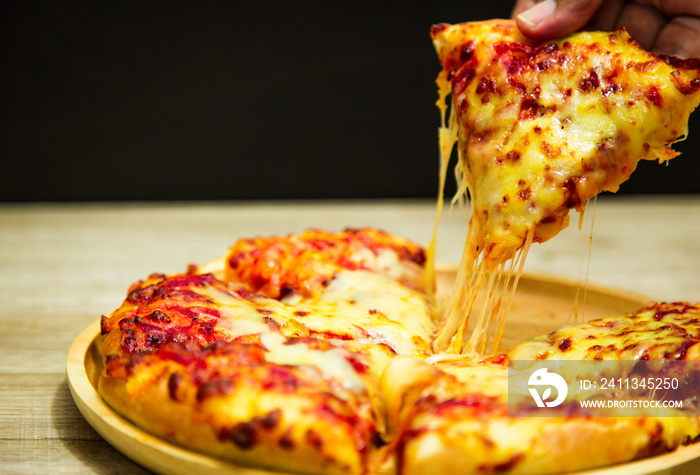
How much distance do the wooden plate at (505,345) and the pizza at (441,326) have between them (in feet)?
0.11

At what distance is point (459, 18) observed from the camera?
5430 millimetres

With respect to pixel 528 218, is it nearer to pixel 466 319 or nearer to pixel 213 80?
pixel 466 319

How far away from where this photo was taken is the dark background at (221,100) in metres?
5.27

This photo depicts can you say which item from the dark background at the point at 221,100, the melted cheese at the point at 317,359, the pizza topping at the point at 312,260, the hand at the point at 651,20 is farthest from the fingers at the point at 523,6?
the dark background at the point at 221,100

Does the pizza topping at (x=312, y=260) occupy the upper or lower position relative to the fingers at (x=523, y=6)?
lower

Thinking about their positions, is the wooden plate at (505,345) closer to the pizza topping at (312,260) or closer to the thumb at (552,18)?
the pizza topping at (312,260)

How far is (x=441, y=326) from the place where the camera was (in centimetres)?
238

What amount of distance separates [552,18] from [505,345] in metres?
1.11

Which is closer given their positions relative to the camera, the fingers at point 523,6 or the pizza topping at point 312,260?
the pizza topping at point 312,260

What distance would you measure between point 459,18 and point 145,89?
2.57 m

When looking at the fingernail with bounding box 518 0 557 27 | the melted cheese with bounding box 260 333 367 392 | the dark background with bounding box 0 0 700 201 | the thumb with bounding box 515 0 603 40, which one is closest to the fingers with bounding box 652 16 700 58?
the thumb with bounding box 515 0 603 40

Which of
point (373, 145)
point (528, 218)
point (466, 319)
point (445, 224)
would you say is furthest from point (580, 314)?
point (373, 145)

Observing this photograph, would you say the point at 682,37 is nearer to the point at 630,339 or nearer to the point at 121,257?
the point at 630,339

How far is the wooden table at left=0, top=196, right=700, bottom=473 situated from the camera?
1870 millimetres
